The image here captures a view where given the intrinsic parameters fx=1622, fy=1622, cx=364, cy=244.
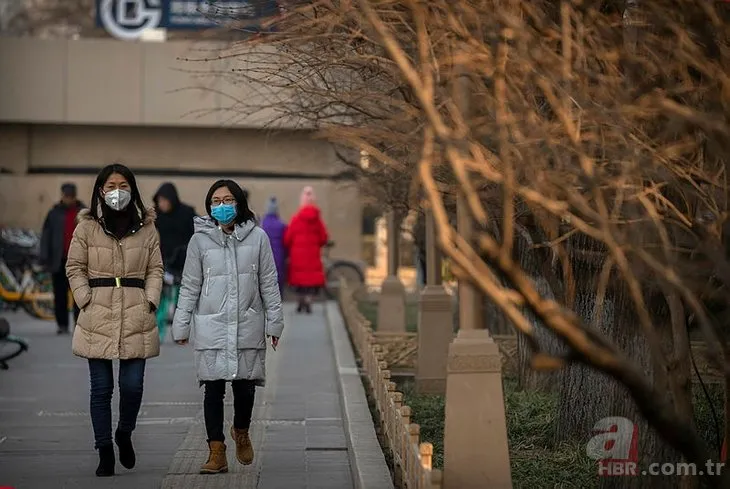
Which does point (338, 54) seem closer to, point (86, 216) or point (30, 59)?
point (86, 216)

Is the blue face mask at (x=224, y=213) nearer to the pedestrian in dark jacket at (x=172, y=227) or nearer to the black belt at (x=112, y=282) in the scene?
the black belt at (x=112, y=282)

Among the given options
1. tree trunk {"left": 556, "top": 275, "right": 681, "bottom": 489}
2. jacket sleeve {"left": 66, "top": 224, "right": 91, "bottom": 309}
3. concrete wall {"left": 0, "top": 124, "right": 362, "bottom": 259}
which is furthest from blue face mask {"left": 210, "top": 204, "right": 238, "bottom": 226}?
concrete wall {"left": 0, "top": 124, "right": 362, "bottom": 259}

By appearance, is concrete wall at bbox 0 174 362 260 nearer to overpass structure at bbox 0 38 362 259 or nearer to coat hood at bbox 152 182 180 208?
overpass structure at bbox 0 38 362 259

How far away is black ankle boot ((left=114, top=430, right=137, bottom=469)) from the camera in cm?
973

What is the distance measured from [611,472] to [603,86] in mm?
2933

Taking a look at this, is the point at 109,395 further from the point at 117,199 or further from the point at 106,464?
the point at 117,199

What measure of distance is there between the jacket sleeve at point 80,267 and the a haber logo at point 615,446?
10.3ft

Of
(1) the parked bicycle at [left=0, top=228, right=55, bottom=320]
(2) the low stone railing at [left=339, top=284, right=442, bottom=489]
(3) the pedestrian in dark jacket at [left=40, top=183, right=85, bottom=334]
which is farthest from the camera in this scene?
(1) the parked bicycle at [left=0, top=228, right=55, bottom=320]

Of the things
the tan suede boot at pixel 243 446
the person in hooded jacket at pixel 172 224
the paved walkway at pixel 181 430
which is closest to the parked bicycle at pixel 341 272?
the person in hooded jacket at pixel 172 224

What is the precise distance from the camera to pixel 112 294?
31.8ft

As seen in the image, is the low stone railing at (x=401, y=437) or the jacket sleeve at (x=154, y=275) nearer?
the low stone railing at (x=401, y=437)

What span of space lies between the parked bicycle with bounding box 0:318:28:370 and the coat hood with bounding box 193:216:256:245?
663 centimetres

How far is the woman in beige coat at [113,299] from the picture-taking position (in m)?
9.59

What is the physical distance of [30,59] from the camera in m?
34.2
